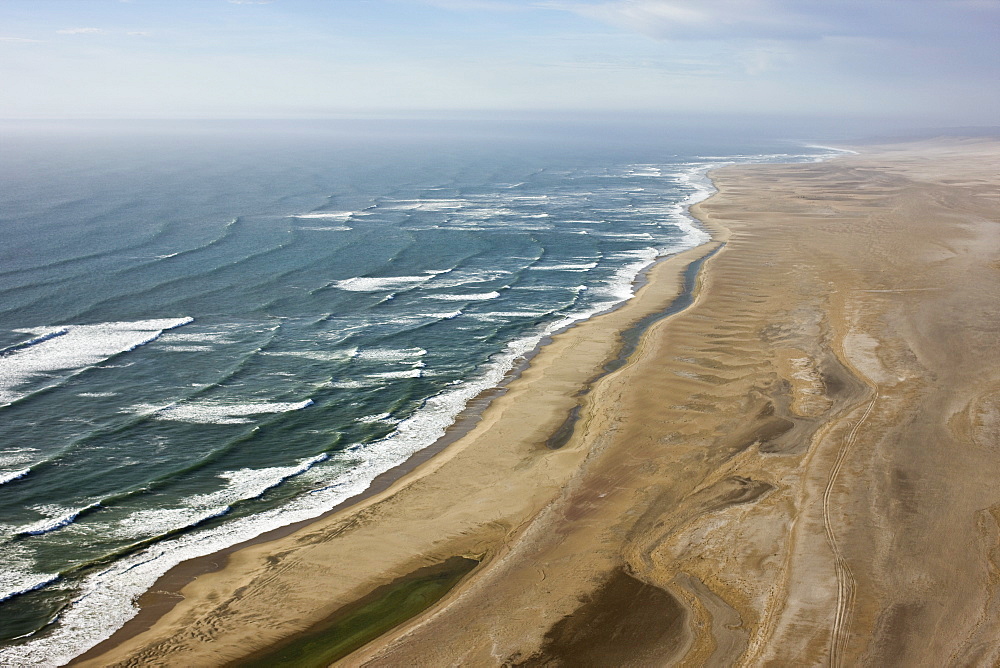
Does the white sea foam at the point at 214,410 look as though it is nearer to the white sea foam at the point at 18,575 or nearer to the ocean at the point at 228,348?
the ocean at the point at 228,348

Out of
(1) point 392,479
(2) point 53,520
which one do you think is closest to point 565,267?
(1) point 392,479

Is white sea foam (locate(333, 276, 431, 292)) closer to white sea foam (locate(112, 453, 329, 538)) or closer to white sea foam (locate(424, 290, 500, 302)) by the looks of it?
white sea foam (locate(424, 290, 500, 302))

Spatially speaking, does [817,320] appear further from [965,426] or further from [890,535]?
[890,535]

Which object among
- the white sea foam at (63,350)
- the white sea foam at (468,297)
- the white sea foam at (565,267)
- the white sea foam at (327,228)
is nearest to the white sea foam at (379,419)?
the white sea foam at (63,350)

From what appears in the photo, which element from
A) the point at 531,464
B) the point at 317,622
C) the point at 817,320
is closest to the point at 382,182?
the point at 817,320

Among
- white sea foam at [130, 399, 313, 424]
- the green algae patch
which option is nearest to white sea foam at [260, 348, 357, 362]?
white sea foam at [130, 399, 313, 424]

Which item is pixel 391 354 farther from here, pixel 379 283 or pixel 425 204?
pixel 425 204
